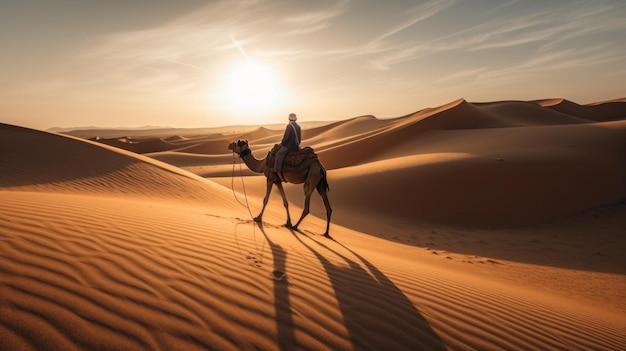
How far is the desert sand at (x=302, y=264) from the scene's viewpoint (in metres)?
2.37

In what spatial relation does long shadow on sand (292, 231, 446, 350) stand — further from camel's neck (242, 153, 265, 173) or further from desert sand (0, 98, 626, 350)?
camel's neck (242, 153, 265, 173)

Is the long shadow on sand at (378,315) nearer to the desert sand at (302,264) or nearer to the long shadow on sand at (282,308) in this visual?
the desert sand at (302,264)

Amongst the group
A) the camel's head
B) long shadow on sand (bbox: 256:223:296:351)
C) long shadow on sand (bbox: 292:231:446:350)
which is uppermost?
the camel's head

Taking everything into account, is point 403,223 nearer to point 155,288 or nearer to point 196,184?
point 196,184

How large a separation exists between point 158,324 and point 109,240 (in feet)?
5.69

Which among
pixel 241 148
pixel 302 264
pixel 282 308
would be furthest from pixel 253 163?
pixel 282 308

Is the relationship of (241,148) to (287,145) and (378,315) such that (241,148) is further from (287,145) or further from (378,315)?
(378,315)

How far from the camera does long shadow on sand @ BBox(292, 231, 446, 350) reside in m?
2.77

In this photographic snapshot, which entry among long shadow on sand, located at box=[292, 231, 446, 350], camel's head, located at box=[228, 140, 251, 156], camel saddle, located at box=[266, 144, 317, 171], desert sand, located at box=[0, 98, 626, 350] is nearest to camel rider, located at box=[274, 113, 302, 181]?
camel saddle, located at box=[266, 144, 317, 171]

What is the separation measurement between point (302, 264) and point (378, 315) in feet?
4.68

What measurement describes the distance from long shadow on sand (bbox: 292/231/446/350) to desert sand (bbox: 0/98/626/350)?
2cm

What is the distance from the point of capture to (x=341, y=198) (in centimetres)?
1444

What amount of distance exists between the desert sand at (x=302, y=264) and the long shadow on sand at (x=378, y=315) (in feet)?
0.06

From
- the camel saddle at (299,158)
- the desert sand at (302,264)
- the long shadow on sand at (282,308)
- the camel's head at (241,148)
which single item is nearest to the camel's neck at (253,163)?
the camel's head at (241,148)
